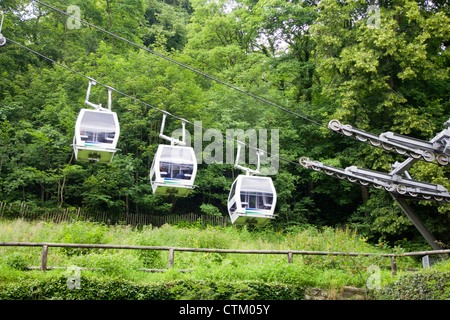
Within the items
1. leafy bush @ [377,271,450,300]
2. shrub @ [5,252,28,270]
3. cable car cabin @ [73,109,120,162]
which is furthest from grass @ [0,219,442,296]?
cable car cabin @ [73,109,120,162]

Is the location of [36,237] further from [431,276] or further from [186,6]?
[186,6]

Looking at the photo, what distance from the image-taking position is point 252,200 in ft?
44.4

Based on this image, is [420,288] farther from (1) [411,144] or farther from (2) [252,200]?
(2) [252,200]

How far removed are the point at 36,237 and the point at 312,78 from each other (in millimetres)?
19551

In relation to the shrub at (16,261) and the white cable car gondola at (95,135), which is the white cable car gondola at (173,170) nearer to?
the white cable car gondola at (95,135)

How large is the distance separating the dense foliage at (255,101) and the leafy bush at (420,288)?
26.9 feet

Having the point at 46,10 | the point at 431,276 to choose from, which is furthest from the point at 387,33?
the point at 46,10

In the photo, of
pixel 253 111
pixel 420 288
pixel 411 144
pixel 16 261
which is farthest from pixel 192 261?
pixel 253 111

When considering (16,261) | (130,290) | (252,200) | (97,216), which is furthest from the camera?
(97,216)

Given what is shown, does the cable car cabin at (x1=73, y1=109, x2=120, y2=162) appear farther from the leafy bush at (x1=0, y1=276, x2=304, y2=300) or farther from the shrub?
the leafy bush at (x1=0, y1=276, x2=304, y2=300)

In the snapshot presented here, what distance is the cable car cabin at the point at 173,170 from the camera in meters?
12.9

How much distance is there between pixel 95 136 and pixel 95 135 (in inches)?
1.1

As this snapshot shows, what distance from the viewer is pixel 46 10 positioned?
30578 mm

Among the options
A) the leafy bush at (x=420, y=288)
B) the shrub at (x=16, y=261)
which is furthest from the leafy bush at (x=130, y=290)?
the leafy bush at (x=420, y=288)
